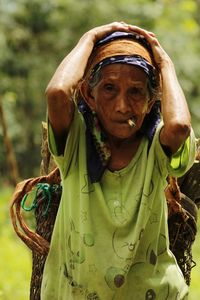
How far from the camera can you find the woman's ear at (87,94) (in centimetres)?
236

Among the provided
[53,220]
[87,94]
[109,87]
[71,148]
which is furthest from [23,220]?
[109,87]

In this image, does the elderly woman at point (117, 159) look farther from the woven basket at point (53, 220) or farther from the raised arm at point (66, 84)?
the woven basket at point (53, 220)

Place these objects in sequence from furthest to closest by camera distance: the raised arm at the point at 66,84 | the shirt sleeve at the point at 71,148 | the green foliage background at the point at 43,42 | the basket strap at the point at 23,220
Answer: the green foliage background at the point at 43,42 → the basket strap at the point at 23,220 → the shirt sleeve at the point at 71,148 → the raised arm at the point at 66,84

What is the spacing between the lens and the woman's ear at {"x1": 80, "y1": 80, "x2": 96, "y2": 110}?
2.36 metres

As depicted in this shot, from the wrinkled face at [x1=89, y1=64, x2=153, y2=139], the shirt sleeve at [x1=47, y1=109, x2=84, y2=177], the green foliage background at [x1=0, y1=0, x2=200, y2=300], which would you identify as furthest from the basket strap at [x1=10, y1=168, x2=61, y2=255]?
the green foliage background at [x1=0, y1=0, x2=200, y2=300]

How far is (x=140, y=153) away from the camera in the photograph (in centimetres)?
234

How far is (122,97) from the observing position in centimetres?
223

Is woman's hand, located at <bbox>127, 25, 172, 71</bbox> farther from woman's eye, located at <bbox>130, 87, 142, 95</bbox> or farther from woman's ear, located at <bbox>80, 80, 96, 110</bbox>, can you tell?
woman's ear, located at <bbox>80, 80, 96, 110</bbox>

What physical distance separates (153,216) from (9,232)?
6.77 meters

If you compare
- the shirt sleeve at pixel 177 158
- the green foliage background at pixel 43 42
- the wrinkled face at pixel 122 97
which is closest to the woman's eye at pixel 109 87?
the wrinkled face at pixel 122 97

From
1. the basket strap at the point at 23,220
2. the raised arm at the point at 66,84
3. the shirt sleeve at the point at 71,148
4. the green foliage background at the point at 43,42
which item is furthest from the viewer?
the green foliage background at the point at 43,42

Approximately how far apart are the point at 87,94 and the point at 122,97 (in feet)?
0.62

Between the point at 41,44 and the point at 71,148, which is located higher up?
the point at 71,148

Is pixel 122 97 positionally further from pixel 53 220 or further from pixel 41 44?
pixel 41 44
